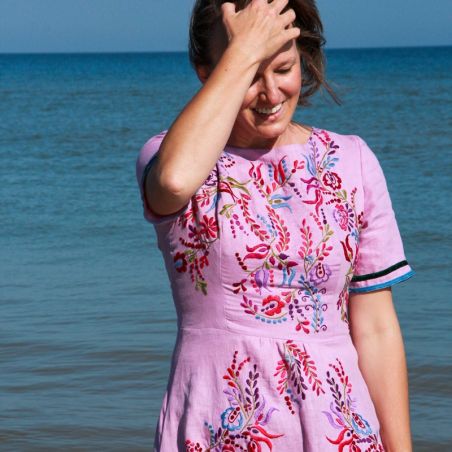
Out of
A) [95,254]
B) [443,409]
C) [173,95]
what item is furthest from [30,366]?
[173,95]

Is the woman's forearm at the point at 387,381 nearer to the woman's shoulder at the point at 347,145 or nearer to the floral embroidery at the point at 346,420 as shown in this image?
the floral embroidery at the point at 346,420

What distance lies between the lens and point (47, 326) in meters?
7.36

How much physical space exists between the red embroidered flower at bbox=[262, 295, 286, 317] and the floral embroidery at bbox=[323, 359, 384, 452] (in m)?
0.15

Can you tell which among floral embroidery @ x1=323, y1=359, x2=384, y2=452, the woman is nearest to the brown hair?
the woman

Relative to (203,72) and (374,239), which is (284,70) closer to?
(203,72)

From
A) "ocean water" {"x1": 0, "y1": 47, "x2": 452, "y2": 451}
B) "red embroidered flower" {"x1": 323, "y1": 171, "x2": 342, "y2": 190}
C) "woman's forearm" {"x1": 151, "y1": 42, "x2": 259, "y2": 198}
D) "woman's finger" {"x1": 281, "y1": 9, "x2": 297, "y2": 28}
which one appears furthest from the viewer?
"ocean water" {"x1": 0, "y1": 47, "x2": 452, "y2": 451}

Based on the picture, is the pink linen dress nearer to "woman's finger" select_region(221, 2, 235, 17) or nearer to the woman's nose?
the woman's nose

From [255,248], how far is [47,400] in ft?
13.4

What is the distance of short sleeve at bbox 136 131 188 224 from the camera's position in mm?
2229

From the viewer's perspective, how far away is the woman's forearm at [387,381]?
7.86ft

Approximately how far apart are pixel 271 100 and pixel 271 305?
379 millimetres

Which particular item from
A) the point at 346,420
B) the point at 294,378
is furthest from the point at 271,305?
the point at 346,420

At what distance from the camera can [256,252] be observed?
7.28ft

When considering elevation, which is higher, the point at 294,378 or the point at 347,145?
the point at 347,145
